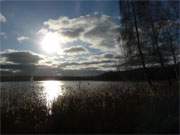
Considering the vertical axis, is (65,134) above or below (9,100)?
below

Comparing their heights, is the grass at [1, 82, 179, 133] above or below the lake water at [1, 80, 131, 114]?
below

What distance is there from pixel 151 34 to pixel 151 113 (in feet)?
37.1

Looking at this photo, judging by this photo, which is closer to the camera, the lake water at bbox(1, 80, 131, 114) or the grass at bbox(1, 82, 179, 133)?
the grass at bbox(1, 82, 179, 133)

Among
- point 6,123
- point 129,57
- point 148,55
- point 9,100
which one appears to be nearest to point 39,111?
point 6,123

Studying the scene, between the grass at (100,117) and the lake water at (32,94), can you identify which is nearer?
the grass at (100,117)

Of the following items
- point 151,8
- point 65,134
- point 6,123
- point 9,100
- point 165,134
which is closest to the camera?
point 165,134

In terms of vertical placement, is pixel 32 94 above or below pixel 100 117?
above

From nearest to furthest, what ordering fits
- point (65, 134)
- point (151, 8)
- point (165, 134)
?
point (165, 134)
point (65, 134)
point (151, 8)

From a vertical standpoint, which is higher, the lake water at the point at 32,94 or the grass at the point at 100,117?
the lake water at the point at 32,94

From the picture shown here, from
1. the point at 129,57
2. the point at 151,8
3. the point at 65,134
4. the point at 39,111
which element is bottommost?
the point at 65,134

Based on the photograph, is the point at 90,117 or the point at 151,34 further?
the point at 151,34

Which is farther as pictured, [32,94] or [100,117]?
[32,94]

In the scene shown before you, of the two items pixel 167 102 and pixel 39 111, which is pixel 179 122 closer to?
pixel 167 102

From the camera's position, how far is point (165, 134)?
628cm
